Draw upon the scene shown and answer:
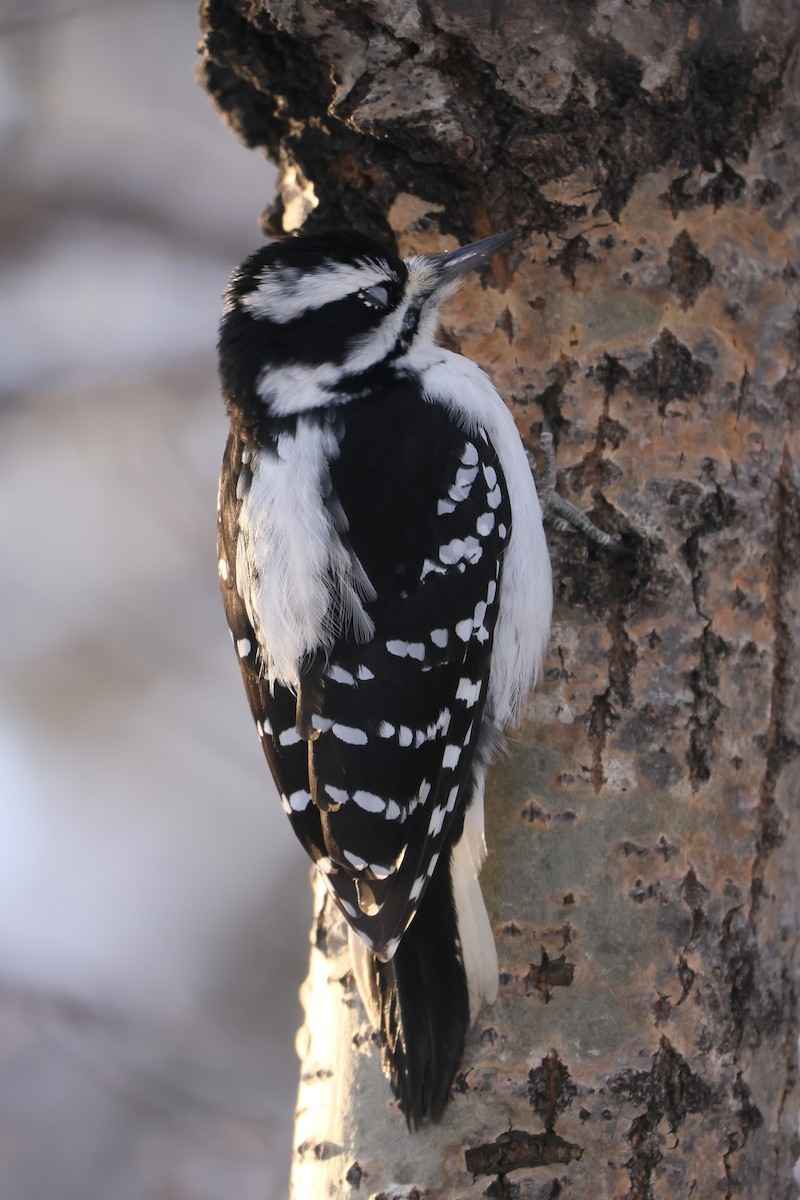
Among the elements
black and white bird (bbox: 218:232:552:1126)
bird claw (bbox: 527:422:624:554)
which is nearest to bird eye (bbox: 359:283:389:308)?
black and white bird (bbox: 218:232:552:1126)

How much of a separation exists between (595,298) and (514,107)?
40 centimetres

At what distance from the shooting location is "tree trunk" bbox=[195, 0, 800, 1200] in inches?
82.1

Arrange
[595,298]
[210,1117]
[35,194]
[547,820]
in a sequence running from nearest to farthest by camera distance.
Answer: [547,820]
[595,298]
[210,1117]
[35,194]

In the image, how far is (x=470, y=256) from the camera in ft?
7.61

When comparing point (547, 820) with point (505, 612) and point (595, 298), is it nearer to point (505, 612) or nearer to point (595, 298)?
point (505, 612)

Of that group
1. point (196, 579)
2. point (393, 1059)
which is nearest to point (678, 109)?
point (393, 1059)

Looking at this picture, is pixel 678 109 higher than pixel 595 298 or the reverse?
higher

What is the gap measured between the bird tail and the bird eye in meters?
1.03

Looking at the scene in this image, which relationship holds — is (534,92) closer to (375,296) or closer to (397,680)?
(375,296)

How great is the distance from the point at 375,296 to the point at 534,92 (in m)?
0.50

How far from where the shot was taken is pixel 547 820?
87.7 inches

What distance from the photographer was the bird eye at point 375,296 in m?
2.45

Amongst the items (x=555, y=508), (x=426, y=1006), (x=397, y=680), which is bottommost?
(x=426, y=1006)

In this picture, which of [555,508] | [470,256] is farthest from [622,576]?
[470,256]
